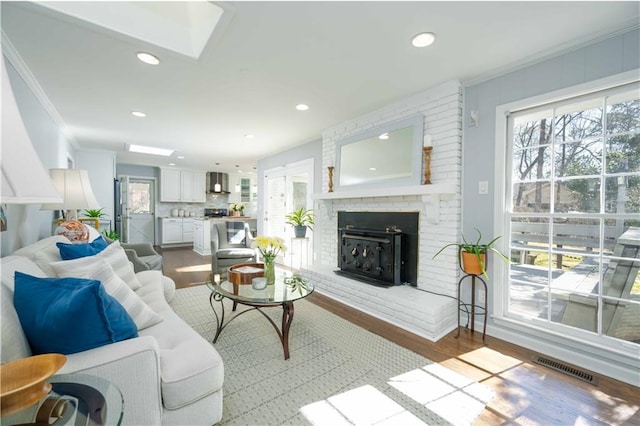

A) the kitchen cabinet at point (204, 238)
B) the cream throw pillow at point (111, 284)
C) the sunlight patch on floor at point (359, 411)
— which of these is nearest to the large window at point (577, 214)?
the sunlight patch on floor at point (359, 411)

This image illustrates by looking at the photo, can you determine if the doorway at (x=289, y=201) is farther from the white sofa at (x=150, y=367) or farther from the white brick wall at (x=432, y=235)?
the white sofa at (x=150, y=367)

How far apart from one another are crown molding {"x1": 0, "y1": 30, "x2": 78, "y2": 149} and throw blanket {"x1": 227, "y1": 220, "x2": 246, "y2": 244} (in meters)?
2.70

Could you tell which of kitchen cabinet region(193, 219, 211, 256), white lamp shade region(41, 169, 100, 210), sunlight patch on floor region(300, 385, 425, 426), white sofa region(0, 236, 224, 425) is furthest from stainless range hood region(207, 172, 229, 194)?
sunlight patch on floor region(300, 385, 425, 426)

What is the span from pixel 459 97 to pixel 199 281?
421 cm

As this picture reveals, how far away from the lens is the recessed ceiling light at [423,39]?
6.31ft

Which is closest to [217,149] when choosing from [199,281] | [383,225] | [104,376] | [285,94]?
[199,281]

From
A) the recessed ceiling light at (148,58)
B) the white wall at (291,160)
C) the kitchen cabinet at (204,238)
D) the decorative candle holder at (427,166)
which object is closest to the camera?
the recessed ceiling light at (148,58)

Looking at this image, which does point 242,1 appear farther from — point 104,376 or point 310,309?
point 310,309

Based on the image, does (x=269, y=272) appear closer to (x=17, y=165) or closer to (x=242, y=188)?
(x=17, y=165)

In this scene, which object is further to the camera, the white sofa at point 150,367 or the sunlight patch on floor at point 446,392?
the sunlight patch on floor at point 446,392

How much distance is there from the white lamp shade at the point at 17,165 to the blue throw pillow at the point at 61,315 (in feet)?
2.08

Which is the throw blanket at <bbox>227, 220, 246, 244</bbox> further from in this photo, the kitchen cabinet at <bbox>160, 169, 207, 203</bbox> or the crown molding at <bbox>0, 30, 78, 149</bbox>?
the kitchen cabinet at <bbox>160, 169, 207, 203</bbox>

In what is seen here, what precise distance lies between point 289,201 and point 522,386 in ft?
14.0

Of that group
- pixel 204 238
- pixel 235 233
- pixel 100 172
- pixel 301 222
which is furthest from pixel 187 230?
pixel 301 222
